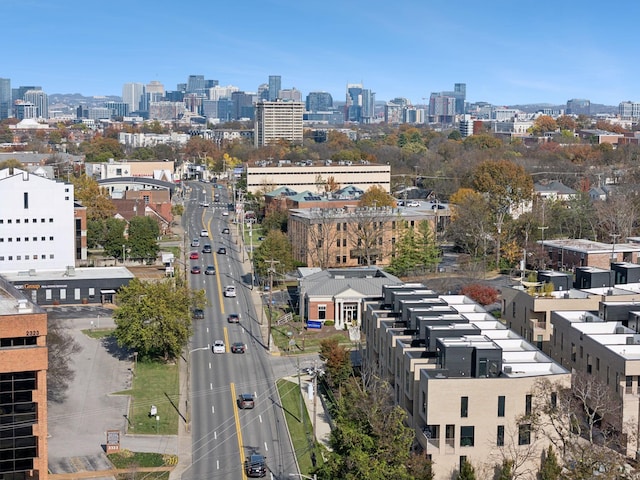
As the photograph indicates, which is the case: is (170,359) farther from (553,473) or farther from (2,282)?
(553,473)

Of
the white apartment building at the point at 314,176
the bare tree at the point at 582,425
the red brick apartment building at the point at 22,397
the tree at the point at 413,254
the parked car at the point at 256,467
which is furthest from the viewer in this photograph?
the white apartment building at the point at 314,176

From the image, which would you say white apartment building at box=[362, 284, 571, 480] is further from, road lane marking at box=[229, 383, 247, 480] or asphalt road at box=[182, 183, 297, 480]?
road lane marking at box=[229, 383, 247, 480]

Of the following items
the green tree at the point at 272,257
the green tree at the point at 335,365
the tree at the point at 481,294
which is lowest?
the green tree at the point at 335,365

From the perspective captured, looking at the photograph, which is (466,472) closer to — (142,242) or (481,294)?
(481,294)

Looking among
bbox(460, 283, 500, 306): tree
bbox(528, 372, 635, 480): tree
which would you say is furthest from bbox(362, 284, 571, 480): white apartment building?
bbox(460, 283, 500, 306): tree

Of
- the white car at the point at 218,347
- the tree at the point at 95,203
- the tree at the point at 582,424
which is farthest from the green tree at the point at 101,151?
the tree at the point at 582,424

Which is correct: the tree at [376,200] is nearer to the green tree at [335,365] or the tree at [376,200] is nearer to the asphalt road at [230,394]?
the asphalt road at [230,394]
